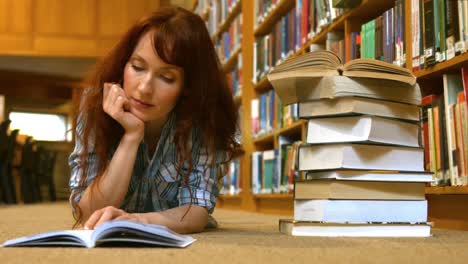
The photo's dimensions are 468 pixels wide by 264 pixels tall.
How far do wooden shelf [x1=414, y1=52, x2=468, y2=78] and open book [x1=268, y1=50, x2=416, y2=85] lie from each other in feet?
1.03

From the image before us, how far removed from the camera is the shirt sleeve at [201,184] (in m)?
1.58

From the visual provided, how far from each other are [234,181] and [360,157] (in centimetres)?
317

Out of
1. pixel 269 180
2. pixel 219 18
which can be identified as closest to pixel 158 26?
pixel 269 180

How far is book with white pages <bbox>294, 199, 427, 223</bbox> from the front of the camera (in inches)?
58.3

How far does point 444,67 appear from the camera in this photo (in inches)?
72.2

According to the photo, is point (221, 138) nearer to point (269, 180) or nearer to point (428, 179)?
point (428, 179)

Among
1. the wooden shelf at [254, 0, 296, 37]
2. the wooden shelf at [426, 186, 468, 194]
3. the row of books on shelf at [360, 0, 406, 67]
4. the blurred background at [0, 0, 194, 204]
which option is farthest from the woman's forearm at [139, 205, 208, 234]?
the blurred background at [0, 0, 194, 204]

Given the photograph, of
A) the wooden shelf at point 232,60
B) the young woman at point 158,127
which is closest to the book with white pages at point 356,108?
the young woman at point 158,127

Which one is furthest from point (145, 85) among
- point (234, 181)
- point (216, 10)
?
point (216, 10)

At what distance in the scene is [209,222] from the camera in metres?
1.80

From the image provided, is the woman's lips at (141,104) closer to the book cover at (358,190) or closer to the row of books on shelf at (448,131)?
the book cover at (358,190)

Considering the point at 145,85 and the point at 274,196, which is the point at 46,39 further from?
the point at 145,85

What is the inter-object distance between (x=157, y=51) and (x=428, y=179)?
2.43 feet

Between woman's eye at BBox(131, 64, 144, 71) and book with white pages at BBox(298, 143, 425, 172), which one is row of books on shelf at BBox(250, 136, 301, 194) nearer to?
book with white pages at BBox(298, 143, 425, 172)
